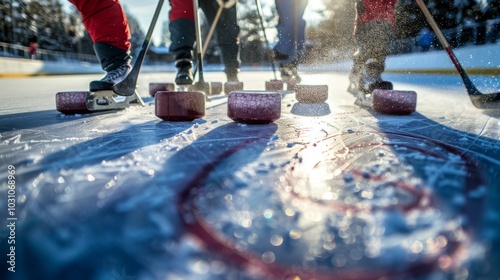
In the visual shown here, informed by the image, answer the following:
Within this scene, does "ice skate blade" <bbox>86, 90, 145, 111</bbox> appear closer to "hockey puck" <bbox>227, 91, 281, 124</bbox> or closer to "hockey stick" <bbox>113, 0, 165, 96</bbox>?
"hockey stick" <bbox>113, 0, 165, 96</bbox>

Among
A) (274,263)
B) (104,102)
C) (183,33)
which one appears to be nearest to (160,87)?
(183,33)

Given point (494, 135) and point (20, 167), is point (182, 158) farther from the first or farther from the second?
point (494, 135)

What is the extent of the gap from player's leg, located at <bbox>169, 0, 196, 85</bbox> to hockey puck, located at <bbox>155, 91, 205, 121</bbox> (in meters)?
1.14

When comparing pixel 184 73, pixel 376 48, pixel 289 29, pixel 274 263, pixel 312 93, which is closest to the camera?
pixel 274 263

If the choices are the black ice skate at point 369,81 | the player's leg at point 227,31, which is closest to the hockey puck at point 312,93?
the black ice skate at point 369,81

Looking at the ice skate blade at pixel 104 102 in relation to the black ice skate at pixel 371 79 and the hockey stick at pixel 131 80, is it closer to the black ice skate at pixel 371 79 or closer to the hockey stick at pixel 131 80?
the hockey stick at pixel 131 80

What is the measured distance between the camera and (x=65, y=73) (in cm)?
1438

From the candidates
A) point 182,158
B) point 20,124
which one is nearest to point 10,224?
point 182,158

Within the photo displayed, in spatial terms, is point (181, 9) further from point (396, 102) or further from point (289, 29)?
point (396, 102)

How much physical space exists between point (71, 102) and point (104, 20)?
0.48 meters

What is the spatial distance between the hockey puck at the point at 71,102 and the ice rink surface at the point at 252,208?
28.5 inches

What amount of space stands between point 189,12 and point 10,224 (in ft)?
8.15

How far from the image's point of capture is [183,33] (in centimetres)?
274

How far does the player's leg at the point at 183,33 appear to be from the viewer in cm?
271
